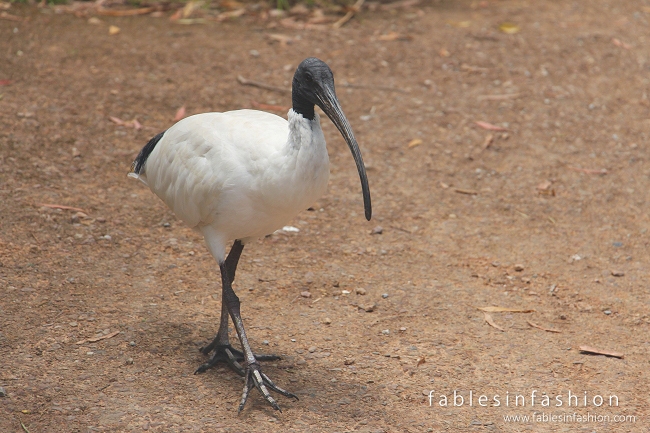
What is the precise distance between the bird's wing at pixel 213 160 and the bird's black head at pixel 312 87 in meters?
0.20

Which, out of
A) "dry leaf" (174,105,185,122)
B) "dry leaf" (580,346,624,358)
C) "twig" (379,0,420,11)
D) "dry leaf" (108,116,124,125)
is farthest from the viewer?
"twig" (379,0,420,11)

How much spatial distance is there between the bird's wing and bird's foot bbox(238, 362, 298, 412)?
2.95ft

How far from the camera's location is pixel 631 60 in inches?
370

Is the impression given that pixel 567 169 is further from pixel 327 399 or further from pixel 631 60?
pixel 327 399

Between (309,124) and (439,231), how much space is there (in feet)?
8.75

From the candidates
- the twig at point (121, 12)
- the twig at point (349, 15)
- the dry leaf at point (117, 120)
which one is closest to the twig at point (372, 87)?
the twig at point (349, 15)

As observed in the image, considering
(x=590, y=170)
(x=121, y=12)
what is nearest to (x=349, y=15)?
(x=121, y=12)

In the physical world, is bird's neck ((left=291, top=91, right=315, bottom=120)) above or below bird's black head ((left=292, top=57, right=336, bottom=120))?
below

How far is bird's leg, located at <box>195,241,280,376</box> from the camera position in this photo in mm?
4699

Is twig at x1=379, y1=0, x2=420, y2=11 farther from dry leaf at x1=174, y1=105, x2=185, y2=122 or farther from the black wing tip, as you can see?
the black wing tip

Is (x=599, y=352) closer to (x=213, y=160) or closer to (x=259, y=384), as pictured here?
(x=259, y=384)

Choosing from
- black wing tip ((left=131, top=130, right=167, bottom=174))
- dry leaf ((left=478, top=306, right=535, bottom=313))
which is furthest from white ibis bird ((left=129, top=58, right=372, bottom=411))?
dry leaf ((left=478, top=306, right=535, bottom=313))

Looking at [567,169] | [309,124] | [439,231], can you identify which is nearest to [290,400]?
[309,124]

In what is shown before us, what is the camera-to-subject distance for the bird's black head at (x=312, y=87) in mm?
4109
